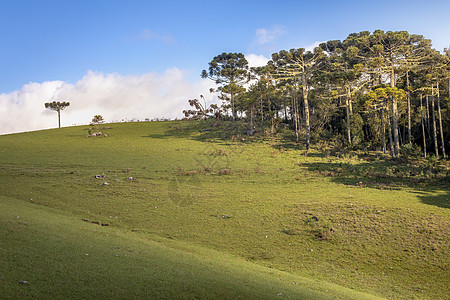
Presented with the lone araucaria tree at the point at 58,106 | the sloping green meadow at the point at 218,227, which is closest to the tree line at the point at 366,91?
the sloping green meadow at the point at 218,227

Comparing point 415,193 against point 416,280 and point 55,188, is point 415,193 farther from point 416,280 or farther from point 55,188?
point 55,188

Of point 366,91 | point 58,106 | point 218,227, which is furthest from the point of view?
point 58,106

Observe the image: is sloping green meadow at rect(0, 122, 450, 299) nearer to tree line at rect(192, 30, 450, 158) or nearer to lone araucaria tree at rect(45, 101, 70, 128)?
tree line at rect(192, 30, 450, 158)

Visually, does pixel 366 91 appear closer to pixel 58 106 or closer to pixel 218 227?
pixel 218 227

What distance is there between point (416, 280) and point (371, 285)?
2057 millimetres

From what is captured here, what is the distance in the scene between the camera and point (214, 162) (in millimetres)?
35094

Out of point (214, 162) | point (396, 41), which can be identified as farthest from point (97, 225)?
point (396, 41)

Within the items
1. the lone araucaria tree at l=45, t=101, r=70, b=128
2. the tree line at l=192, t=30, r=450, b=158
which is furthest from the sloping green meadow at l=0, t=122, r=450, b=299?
the lone araucaria tree at l=45, t=101, r=70, b=128

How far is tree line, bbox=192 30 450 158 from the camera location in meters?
38.3

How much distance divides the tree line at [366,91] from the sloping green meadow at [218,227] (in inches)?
369

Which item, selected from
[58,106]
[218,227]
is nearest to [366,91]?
[218,227]

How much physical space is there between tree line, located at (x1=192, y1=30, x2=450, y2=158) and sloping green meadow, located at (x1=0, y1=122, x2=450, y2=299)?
938 cm

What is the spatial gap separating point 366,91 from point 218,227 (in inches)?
1613

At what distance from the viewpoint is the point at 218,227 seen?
17.0 meters
